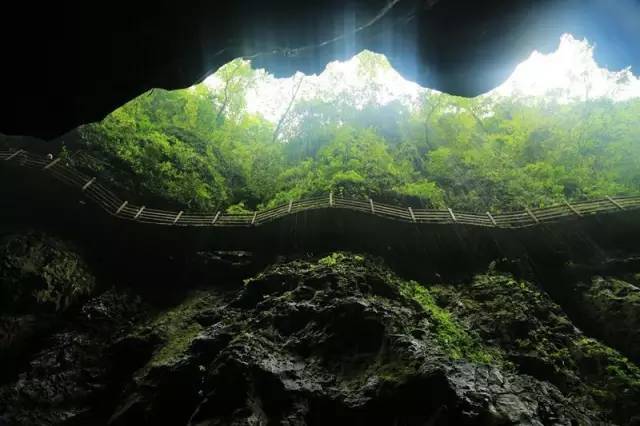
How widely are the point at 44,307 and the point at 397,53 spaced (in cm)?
1358

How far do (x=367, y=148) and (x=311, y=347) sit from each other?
16.2m

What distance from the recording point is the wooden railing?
16234mm

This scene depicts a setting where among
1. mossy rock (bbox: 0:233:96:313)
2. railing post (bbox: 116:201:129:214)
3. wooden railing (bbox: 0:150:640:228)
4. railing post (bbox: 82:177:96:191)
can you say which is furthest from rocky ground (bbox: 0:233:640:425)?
railing post (bbox: 82:177:96:191)

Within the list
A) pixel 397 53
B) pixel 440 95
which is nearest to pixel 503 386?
pixel 397 53

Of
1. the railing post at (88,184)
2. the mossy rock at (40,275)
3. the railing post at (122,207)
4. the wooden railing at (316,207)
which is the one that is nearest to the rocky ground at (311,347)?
the mossy rock at (40,275)

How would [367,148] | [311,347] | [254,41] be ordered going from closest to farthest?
[254,41] → [311,347] → [367,148]

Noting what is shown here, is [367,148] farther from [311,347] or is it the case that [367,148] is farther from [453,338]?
[311,347]

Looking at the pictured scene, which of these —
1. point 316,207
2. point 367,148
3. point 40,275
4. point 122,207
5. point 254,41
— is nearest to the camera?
point 254,41

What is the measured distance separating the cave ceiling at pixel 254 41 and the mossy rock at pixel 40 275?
725cm

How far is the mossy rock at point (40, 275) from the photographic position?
1345 cm

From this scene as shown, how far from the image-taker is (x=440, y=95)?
32562mm

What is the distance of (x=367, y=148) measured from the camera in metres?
25.7

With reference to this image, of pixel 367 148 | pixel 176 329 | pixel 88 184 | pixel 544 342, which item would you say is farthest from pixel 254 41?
pixel 367 148

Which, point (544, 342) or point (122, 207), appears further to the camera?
point (122, 207)
